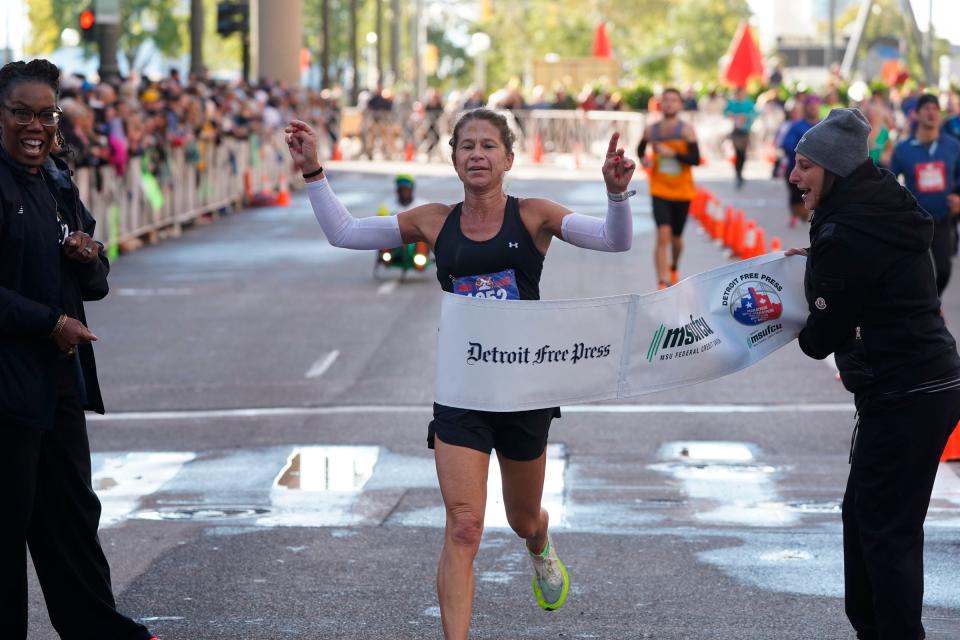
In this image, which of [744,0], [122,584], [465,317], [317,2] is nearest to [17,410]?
[465,317]

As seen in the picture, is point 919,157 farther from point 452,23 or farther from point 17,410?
point 452,23

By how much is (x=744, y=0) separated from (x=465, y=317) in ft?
365

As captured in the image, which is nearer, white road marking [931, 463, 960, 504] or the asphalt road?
the asphalt road

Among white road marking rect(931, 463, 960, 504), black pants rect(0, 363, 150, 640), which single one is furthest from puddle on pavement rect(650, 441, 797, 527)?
black pants rect(0, 363, 150, 640)

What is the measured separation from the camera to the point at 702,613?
21.2 ft

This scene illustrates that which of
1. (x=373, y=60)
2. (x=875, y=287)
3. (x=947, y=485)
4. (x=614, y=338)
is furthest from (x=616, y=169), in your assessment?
(x=373, y=60)

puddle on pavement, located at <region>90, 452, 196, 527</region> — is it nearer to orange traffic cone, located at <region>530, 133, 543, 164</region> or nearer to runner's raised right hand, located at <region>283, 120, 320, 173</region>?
runner's raised right hand, located at <region>283, 120, 320, 173</region>

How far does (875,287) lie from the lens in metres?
5.21

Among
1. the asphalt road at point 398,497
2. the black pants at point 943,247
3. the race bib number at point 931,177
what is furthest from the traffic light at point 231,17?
the black pants at point 943,247

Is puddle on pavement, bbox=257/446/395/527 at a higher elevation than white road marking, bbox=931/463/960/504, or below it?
below

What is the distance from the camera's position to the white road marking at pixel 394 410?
11000 millimetres

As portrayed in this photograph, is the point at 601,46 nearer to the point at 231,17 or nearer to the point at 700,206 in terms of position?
the point at 231,17

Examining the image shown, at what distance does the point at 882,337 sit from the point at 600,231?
1.04 metres

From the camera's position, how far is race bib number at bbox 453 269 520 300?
5.79 meters
